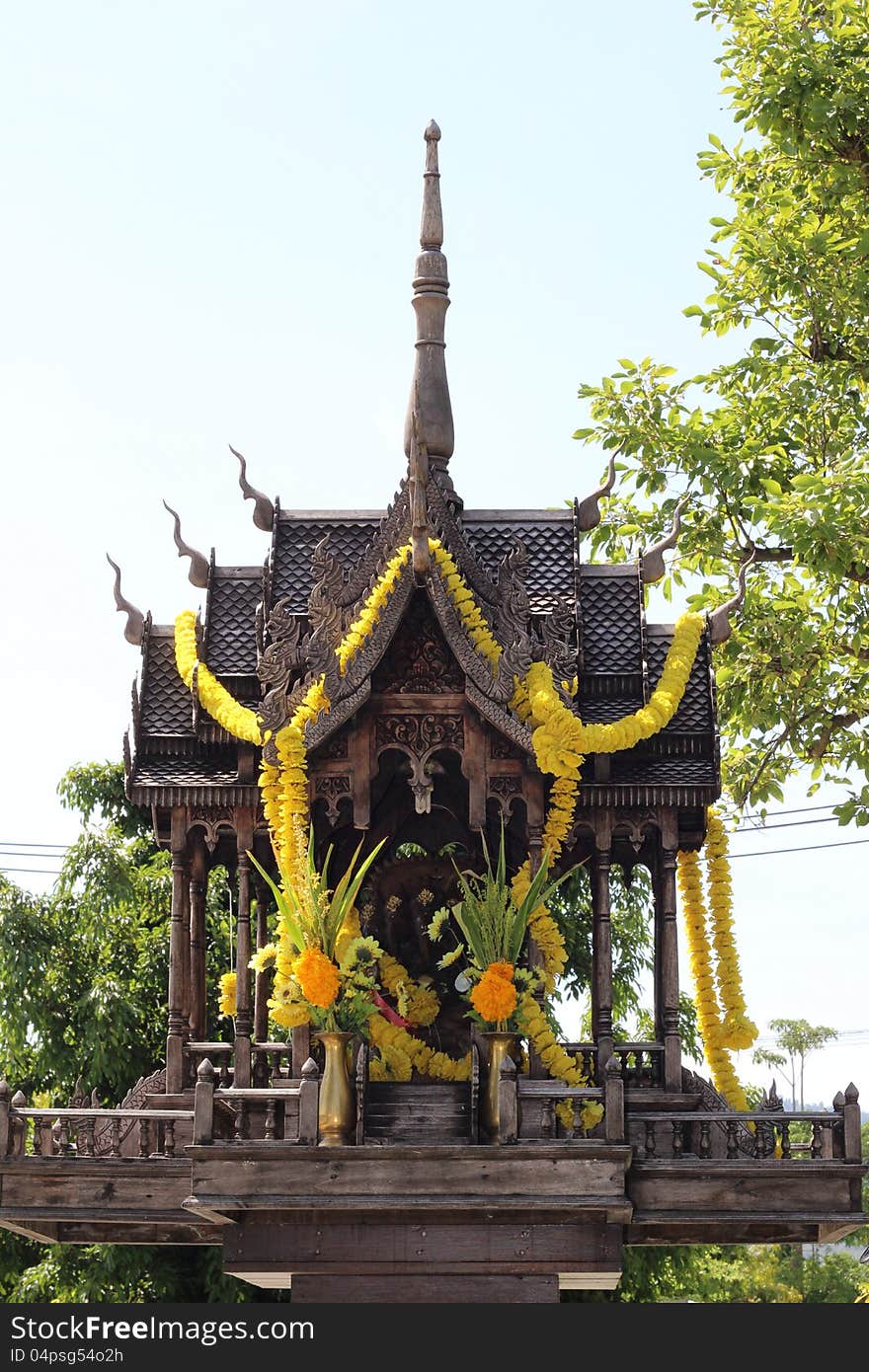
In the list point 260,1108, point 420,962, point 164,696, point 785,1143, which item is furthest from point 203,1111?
point 785,1143

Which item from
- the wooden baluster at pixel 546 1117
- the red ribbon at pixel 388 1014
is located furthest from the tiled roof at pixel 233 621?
the wooden baluster at pixel 546 1117

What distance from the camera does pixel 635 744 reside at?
19.5 meters

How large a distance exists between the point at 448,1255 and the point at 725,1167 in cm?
244

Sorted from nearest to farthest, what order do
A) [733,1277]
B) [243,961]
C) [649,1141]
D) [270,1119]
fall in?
[270,1119] < [649,1141] < [243,961] < [733,1277]

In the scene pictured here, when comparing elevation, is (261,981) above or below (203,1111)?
above

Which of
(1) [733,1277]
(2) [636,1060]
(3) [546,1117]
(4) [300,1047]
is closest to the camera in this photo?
(3) [546,1117]

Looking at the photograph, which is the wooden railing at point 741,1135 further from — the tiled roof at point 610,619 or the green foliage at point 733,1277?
the tiled roof at point 610,619

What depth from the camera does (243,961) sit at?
63.3ft

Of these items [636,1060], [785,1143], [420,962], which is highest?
[420,962]

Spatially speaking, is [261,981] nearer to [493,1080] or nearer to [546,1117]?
[493,1080]

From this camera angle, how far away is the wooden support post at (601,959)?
18969 mm

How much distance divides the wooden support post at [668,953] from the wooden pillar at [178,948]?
14.0 feet

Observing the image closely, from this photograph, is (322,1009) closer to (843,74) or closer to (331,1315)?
(331,1315)

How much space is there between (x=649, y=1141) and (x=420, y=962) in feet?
9.84
